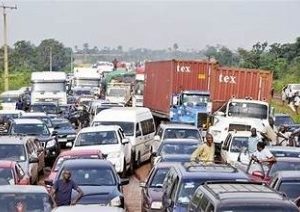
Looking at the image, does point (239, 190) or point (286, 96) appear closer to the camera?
point (239, 190)

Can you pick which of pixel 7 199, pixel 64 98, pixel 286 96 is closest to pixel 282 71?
pixel 286 96

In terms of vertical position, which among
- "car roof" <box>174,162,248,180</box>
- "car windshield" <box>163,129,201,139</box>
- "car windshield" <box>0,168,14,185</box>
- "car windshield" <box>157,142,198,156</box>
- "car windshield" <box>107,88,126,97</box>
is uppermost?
"car roof" <box>174,162,248,180</box>

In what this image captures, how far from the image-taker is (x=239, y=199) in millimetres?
10383

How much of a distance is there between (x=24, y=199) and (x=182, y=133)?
53.4 feet

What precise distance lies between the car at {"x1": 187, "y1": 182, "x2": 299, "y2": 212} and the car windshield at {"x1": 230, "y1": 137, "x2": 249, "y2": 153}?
15.0 metres

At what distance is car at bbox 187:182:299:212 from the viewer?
10.2 metres

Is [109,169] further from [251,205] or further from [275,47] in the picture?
[275,47]

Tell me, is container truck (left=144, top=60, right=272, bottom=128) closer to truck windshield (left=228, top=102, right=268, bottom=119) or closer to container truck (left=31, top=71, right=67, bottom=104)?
truck windshield (left=228, top=102, right=268, bottom=119)

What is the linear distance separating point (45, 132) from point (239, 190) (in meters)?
21.2

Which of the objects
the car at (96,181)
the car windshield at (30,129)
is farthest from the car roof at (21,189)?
the car windshield at (30,129)

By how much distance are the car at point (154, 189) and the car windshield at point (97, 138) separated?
874 centimetres

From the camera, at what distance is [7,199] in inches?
531

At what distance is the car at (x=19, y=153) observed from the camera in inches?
915

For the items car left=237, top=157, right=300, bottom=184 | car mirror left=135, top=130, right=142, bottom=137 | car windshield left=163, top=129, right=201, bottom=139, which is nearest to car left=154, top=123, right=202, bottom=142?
car windshield left=163, top=129, right=201, bottom=139
